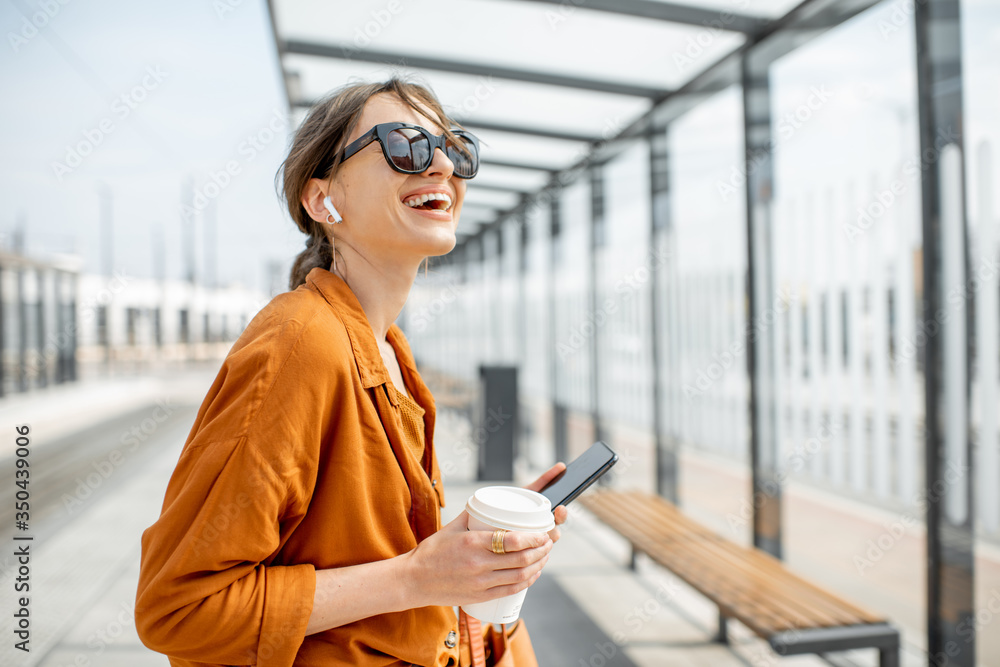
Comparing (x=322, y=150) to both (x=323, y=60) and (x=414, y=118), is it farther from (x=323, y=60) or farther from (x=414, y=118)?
(x=323, y=60)

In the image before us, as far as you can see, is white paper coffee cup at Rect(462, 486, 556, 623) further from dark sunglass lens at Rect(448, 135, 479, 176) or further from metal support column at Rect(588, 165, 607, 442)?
metal support column at Rect(588, 165, 607, 442)

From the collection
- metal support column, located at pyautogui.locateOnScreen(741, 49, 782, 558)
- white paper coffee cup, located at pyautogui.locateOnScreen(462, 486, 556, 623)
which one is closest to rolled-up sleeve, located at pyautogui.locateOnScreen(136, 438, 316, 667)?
white paper coffee cup, located at pyautogui.locateOnScreen(462, 486, 556, 623)

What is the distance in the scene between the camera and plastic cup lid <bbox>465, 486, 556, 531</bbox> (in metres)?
0.90

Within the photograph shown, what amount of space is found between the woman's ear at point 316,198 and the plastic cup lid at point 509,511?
1.82 feet

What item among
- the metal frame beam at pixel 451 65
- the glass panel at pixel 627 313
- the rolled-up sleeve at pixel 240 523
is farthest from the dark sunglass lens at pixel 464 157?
the glass panel at pixel 627 313

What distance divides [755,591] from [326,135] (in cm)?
236

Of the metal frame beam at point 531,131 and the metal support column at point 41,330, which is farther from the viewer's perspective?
the metal support column at point 41,330

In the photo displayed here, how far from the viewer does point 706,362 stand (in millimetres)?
3984

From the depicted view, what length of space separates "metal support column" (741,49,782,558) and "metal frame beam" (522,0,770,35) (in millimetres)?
267

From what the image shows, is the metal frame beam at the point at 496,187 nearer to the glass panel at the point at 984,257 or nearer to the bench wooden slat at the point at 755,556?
the bench wooden slat at the point at 755,556

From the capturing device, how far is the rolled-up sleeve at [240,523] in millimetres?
754

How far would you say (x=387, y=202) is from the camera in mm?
1045

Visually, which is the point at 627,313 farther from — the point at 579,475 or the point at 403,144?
the point at 403,144

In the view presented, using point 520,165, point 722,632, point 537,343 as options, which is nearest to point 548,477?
point 722,632
